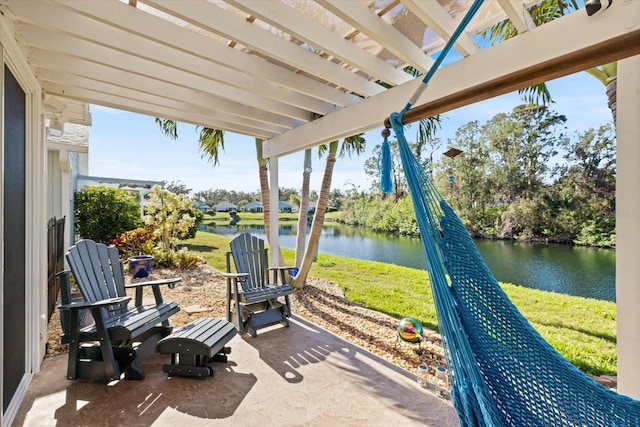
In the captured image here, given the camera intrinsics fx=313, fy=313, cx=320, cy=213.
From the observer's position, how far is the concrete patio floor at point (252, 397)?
1.92 meters

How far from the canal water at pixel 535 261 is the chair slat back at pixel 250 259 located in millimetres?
2951

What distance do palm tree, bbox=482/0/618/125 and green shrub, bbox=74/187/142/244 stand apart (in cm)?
786

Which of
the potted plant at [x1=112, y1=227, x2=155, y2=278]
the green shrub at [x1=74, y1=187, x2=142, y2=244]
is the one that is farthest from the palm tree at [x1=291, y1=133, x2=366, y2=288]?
the green shrub at [x1=74, y1=187, x2=142, y2=244]

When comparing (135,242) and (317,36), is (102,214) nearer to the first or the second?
(135,242)

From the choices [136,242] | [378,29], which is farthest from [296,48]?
[136,242]

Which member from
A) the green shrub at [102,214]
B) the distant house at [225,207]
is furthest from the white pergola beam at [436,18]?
the distant house at [225,207]

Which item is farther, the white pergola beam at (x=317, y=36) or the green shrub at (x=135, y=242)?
the green shrub at (x=135, y=242)

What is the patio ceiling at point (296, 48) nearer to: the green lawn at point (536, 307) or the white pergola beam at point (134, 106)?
the white pergola beam at point (134, 106)

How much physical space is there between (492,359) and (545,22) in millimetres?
2920

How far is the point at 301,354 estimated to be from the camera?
9.26 ft

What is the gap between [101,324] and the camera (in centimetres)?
222

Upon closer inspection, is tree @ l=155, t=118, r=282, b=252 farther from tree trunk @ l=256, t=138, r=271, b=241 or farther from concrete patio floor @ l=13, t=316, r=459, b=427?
concrete patio floor @ l=13, t=316, r=459, b=427

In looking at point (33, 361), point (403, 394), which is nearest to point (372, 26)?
point (403, 394)

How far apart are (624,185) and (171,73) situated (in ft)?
9.76
